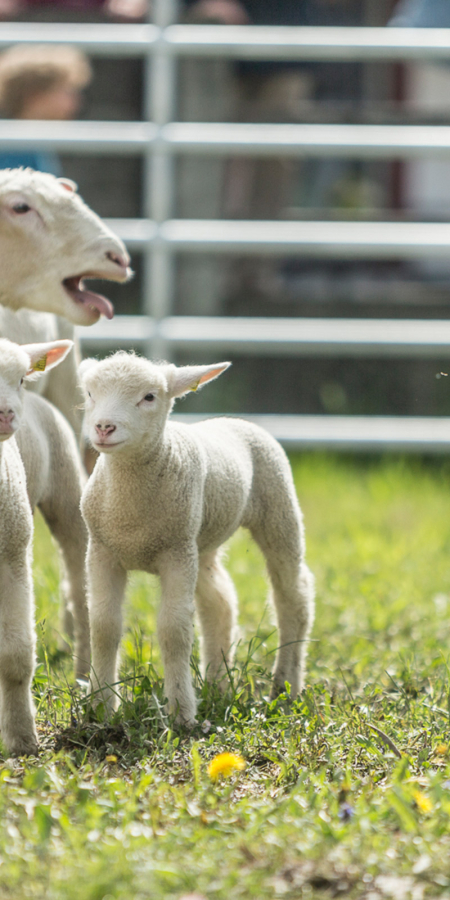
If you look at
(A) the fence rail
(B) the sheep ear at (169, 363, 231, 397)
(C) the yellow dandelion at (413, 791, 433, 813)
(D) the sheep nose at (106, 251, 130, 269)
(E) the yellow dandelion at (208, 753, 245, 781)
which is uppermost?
(A) the fence rail

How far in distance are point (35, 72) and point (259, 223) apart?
1608 millimetres

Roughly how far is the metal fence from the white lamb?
369 cm

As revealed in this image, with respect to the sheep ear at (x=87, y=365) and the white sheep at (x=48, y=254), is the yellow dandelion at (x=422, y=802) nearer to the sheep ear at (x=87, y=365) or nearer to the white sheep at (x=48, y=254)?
the sheep ear at (x=87, y=365)

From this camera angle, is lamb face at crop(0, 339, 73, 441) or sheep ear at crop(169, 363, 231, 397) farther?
sheep ear at crop(169, 363, 231, 397)

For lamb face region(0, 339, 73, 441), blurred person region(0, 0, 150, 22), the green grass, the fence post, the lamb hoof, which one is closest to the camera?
the green grass

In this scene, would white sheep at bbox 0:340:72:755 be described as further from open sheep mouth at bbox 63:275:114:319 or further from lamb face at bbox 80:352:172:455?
open sheep mouth at bbox 63:275:114:319

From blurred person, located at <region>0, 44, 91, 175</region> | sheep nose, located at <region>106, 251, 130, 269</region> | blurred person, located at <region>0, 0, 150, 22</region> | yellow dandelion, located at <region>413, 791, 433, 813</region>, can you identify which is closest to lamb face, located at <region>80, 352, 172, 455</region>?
sheep nose, located at <region>106, 251, 130, 269</region>

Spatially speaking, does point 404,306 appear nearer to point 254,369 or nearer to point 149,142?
point 254,369

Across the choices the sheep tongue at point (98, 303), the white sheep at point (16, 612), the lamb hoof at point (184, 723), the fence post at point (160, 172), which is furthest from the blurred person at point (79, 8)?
the lamb hoof at point (184, 723)

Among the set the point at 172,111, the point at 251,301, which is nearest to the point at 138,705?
the point at 172,111

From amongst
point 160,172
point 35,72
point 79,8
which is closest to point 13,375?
point 35,72

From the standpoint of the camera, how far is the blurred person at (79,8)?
7.23m

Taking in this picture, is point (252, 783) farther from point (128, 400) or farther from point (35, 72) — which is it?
point (35, 72)

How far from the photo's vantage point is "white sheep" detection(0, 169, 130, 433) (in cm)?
327
